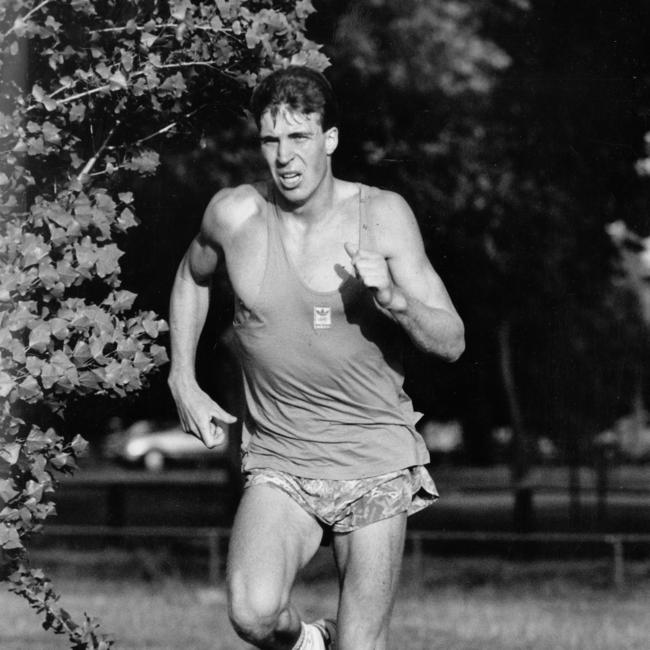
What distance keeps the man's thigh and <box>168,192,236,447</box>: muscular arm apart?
24cm

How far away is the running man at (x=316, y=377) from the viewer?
4348mm

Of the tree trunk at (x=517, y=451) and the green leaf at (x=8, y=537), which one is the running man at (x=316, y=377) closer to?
the green leaf at (x=8, y=537)

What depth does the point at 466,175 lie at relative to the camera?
46.4 ft

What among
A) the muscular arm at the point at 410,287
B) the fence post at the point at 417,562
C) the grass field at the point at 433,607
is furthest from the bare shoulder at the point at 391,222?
the fence post at the point at 417,562

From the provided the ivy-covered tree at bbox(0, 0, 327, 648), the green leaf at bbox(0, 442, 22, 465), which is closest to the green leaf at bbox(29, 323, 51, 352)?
the ivy-covered tree at bbox(0, 0, 327, 648)

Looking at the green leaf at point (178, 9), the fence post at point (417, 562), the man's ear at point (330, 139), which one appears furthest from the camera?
the fence post at point (417, 562)

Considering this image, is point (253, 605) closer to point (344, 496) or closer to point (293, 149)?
point (344, 496)

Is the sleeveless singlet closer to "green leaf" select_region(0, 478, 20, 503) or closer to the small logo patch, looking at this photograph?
the small logo patch

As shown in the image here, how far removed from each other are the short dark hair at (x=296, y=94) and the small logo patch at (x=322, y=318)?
59 cm

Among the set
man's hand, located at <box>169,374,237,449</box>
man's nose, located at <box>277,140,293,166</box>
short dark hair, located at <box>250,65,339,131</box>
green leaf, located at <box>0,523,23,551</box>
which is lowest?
green leaf, located at <box>0,523,23,551</box>

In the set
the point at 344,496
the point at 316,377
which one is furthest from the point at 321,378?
the point at 344,496

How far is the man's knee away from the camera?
167 inches

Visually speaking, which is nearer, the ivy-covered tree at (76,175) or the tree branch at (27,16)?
the tree branch at (27,16)

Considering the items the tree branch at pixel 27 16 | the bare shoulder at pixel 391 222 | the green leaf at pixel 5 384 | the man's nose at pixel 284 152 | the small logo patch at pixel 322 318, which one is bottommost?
the green leaf at pixel 5 384
